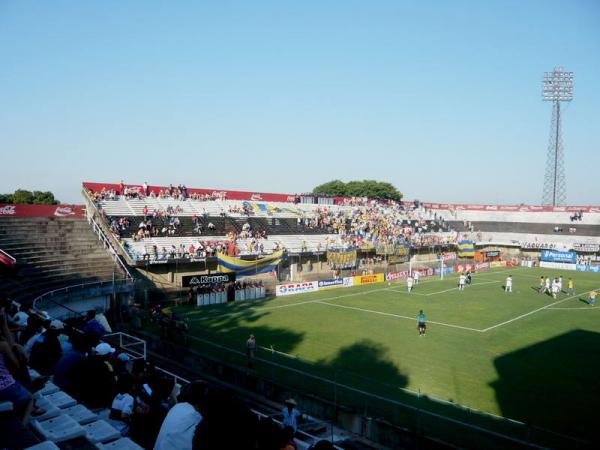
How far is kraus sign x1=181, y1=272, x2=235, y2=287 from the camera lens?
32.0 m

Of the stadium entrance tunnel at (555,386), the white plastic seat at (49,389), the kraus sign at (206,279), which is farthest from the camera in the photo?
the kraus sign at (206,279)

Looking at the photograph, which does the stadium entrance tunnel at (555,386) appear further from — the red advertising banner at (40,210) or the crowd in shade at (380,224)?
the red advertising banner at (40,210)

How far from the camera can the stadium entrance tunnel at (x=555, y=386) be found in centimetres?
1407

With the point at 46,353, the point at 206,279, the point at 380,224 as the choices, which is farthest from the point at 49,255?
the point at 380,224

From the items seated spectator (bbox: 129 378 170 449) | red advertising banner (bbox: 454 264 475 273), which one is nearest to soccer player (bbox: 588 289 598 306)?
red advertising banner (bbox: 454 264 475 273)

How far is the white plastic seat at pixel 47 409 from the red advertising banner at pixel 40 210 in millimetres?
30871

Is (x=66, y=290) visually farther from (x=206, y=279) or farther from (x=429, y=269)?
(x=429, y=269)

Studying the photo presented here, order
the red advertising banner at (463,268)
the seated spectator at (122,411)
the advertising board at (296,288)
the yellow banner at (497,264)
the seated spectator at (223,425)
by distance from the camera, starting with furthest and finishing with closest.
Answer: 1. the yellow banner at (497,264)
2. the red advertising banner at (463,268)
3. the advertising board at (296,288)
4. the seated spectator at (122,411)
5. the seated spectator at (223,425)

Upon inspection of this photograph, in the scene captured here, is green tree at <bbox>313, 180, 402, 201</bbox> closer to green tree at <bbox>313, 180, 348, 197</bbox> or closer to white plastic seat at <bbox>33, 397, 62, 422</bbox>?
green tree at <bbox>313, 180, 348, 197</bbox>

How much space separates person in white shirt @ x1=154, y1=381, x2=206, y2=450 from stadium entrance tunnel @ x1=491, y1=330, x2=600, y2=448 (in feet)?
27.1

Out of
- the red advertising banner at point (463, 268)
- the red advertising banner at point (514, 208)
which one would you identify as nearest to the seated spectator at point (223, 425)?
the red advertising banner at point (463, 268)

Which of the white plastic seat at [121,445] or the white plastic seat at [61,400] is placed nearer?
the white plastic seat at [121,445]

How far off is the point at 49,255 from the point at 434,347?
23903 millimetres

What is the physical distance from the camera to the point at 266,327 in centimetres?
2627
